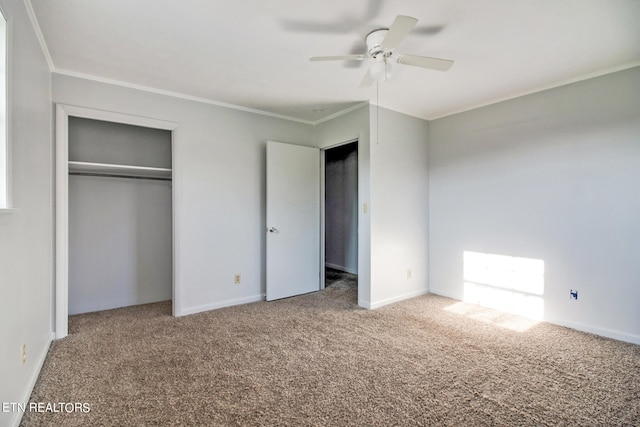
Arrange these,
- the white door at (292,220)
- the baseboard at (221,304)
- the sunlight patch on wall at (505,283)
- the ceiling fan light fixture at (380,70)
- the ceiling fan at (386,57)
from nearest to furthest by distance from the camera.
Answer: the ceiling fan at (386,57), the ceiling fan light fixture at (380,70), the sunlight patch on wall at (505,283), the baseboard at (221,304), the white door at (292,220)

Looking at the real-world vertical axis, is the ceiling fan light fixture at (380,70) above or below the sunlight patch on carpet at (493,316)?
above

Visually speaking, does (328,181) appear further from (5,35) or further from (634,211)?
(5,35)

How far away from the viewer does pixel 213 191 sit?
361 centimetres

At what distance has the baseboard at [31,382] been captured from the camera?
165 cm

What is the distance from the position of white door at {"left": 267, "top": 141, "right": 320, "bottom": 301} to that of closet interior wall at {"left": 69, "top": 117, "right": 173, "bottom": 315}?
128 centimetres

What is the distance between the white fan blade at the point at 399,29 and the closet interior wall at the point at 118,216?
2750 millimetres

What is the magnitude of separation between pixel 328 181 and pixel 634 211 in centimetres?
439

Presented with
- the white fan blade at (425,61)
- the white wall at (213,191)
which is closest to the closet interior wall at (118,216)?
the white wall at (213,191)

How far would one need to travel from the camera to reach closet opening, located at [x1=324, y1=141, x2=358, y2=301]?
5.66 metres

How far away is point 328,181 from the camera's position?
6219 millimetres

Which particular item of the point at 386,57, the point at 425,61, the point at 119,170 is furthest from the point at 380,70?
the point at 119,170

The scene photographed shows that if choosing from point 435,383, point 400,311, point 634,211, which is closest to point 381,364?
point 435,383

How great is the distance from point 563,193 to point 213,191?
3.67 meters

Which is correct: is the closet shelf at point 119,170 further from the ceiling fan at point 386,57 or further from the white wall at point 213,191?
the ceiling fan at point 386,57
